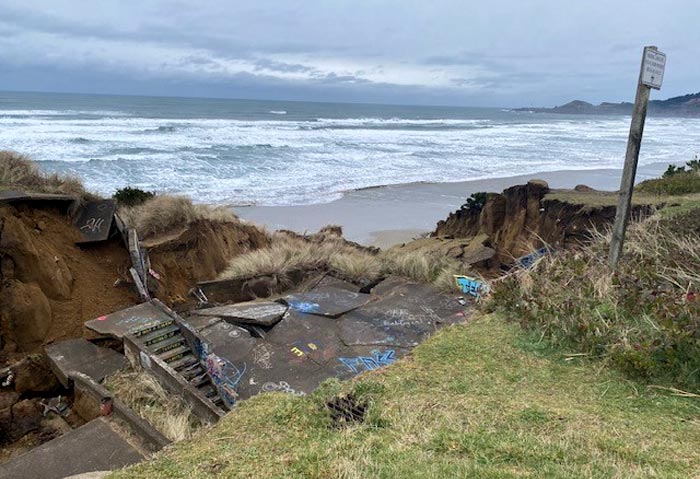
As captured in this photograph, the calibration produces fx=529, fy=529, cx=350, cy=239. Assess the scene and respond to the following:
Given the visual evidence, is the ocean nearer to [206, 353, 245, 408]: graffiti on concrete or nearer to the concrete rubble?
the concrete rubble

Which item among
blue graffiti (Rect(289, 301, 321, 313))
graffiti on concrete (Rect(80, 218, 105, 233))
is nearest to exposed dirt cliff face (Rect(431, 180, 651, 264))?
blue graffiti (Rect(289, 301, 321, 313))

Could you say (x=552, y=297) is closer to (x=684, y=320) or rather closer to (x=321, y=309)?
(x=684, y=320)

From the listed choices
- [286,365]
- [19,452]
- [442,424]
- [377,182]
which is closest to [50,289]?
[19,452]

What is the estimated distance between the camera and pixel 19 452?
6262 millimetres

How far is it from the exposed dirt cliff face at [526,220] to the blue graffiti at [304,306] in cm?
551

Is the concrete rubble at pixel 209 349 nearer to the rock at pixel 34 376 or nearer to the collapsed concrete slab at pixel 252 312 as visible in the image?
the collapsed concrete slab at pixel 252 312

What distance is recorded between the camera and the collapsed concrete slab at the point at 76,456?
507cm

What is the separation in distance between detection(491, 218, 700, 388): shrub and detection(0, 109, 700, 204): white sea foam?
1724 cm

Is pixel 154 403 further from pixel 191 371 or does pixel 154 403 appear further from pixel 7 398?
pixel 7 398

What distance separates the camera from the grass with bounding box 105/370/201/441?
228 inches

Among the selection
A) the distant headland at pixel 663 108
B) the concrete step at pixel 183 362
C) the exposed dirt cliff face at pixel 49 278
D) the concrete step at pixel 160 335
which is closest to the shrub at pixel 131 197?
the exposed dirt cliff face at pixel 49 278

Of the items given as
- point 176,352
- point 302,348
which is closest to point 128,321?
point 176,352

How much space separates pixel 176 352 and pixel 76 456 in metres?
1.99

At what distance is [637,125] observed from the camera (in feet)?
18.8
